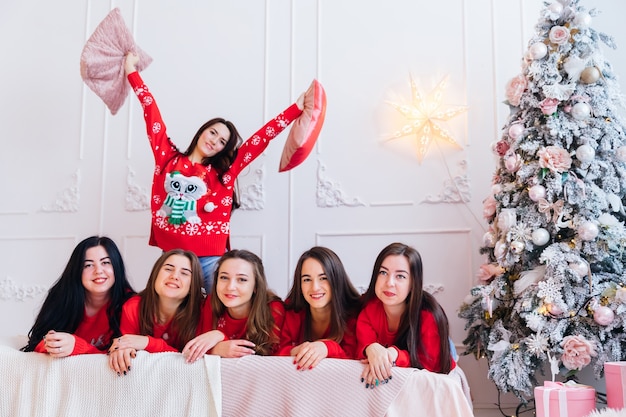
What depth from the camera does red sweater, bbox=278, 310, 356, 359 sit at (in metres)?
2.30

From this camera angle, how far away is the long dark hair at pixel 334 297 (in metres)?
2.32

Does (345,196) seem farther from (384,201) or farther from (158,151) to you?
(158,151)

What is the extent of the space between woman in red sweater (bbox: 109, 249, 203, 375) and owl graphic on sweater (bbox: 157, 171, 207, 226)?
0.50 metres

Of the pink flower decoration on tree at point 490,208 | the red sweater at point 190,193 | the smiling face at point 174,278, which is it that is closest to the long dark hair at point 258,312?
the smiling face at point 174,278

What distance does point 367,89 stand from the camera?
143 inches

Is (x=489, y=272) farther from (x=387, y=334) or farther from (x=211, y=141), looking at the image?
(x=211, y=141)

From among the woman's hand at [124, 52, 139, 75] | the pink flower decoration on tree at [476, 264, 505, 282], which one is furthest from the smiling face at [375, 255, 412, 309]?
the woman's hand at [124, 52, 139, 75]

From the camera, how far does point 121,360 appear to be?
2.00 metres

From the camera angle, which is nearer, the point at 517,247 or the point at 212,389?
the point at 212,389

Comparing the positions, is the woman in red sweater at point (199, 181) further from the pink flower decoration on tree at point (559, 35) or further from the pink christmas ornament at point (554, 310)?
the pink christmas ornament at point (554, 310)

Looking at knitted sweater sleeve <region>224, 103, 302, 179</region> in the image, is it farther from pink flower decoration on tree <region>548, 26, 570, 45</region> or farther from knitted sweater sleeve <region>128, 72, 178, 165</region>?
pink flower decoration on tree <region>548, 26, 570, 45</region>

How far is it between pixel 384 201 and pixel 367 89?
0.70m

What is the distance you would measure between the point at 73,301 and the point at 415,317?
1.38m

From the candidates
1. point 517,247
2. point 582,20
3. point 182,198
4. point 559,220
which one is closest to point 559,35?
point 582,20
